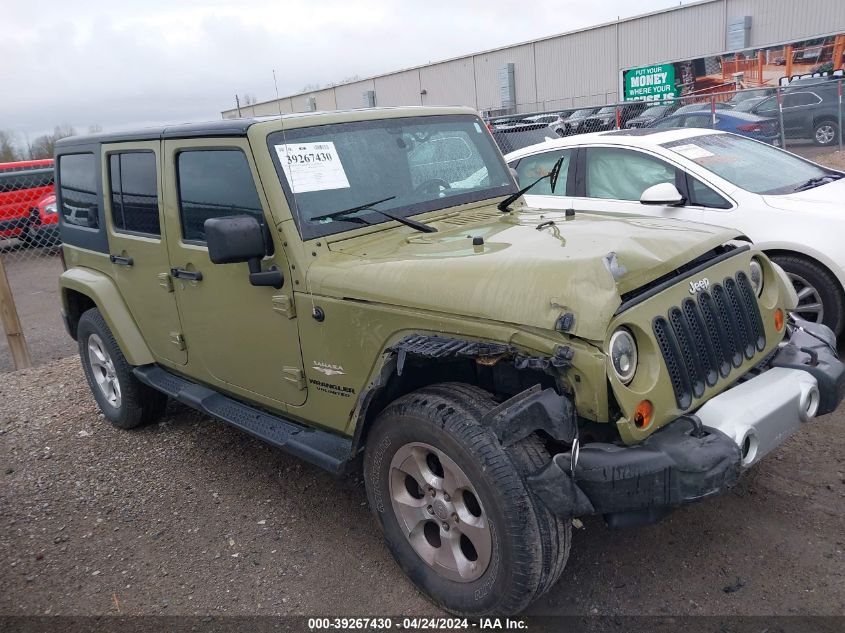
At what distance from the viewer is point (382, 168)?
364cm

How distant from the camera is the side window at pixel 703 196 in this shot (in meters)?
5.43

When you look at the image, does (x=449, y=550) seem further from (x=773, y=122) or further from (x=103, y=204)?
(x=773, y=122)

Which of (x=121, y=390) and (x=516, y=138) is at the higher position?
(x=516, y=138)

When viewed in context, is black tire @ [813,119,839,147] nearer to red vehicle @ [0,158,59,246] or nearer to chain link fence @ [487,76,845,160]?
chain link fence @ [487,76,845,160]

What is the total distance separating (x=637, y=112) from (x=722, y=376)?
15.2 meters

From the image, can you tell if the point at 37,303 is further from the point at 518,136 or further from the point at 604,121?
the point at 604,121

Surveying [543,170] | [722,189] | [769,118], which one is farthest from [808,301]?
[769,118]

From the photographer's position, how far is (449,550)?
9.39 feet

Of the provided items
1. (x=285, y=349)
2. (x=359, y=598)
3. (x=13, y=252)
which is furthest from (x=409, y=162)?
(x=13, y=252)

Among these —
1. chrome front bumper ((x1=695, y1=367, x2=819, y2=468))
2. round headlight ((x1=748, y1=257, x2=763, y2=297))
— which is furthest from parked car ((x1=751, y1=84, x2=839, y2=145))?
chrome front bumper ((x1=695, y1=367, x2=819, y2=468))

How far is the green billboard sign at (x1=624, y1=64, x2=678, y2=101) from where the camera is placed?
2906 centimetres

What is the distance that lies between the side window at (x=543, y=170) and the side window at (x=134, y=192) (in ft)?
10.4

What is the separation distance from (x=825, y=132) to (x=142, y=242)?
588 inches

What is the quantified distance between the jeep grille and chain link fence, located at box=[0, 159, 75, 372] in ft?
20.4
